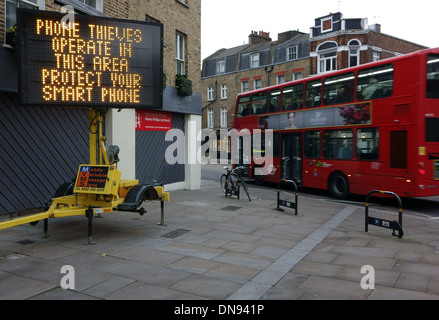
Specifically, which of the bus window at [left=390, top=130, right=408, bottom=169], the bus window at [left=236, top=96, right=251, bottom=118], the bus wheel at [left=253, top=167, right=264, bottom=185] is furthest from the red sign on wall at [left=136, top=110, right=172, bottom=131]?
the bus window at [left=390, top=130, right=408, bottom=169]

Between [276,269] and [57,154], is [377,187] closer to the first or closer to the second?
[276,269]

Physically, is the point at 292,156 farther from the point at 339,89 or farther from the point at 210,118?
the point at 210,118

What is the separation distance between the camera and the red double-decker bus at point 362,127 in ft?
35.2

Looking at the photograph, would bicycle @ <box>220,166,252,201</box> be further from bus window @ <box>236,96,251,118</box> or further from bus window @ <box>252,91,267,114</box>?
bus window @ <box>236,96,251,118</box>

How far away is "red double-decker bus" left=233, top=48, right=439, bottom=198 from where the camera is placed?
10734 millimetres

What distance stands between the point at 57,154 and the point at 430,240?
8970mm

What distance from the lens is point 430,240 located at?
24.5ft

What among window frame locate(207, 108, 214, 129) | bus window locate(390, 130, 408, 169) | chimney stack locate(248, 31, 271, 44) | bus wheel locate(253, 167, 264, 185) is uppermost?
chimney stack locate(248, 31, 271, 44)

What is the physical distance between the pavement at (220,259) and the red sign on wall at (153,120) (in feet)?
14.1

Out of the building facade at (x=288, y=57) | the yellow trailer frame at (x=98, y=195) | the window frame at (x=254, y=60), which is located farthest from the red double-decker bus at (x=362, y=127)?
the window frame at (x=254, y=60)

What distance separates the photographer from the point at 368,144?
40.2 ft

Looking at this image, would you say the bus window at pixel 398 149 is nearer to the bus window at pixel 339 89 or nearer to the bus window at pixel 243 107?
the bus window at pixel 339 89

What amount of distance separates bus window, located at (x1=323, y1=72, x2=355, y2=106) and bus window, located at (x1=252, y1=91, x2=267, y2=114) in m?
3.76

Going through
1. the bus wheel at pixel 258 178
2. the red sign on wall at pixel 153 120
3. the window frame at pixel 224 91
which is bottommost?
the bus wheel at pixel 258 178
